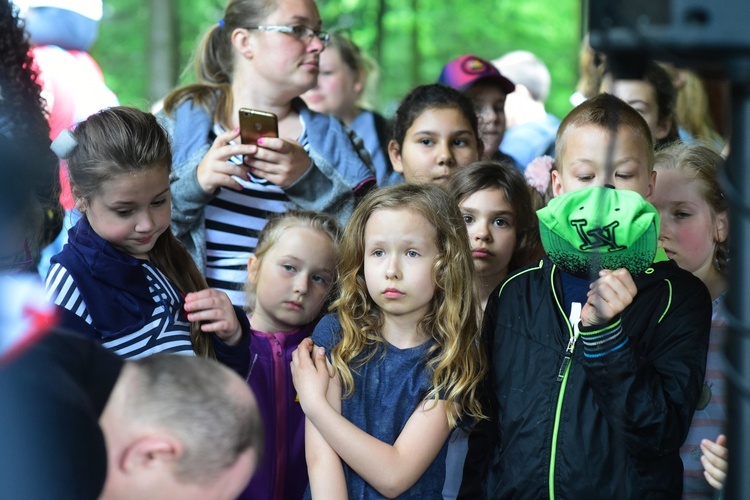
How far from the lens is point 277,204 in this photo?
350cm

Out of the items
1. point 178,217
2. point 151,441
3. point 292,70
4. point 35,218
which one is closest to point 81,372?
point 151,441

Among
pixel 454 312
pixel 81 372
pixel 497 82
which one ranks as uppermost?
A: pixel 497 82

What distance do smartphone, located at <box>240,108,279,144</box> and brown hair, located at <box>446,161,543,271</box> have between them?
0.64m

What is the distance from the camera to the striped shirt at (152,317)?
2588mm

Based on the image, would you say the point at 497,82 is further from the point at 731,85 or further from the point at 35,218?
the point at 731,85

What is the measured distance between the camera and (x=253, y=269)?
329cm

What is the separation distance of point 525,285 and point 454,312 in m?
0.21

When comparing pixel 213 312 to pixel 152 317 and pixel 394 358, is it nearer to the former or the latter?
pixel 152 317

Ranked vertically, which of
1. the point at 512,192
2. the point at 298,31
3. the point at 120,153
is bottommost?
the point at 512,192

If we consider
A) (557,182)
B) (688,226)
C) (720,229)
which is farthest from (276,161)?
(720,229)

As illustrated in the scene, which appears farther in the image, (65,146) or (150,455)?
(65,146)

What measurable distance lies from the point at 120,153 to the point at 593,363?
4.49 feet

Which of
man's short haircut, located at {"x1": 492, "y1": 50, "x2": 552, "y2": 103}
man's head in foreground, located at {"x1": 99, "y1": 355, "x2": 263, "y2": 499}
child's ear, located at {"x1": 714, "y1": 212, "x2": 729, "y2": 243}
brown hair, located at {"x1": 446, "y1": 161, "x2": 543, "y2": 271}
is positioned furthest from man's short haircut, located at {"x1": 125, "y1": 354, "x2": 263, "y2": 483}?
man's short haircut, located at {"x1": 492, "y1": 50, "x2": 552, "y2": 103}

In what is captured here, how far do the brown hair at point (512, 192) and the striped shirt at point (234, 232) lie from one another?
0.63 m
